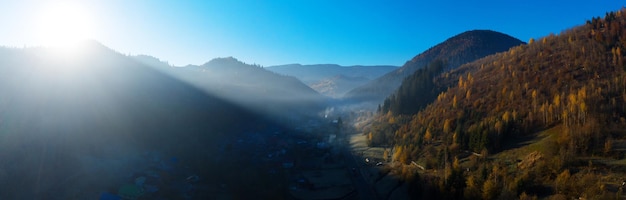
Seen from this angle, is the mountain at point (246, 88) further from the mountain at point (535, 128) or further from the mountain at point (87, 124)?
the mountain at point (535, 128)

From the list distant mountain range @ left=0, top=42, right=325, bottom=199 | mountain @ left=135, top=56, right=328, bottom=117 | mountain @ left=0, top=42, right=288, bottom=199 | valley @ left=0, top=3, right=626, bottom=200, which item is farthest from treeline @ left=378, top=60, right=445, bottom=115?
mountain @ left=0, top=42, right=288, bottom=199

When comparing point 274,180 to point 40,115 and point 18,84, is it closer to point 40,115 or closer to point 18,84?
point 40,115

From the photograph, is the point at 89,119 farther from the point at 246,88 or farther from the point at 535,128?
the point at 246,88

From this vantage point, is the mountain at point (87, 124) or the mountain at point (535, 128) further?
the mountain at point (87, 124)

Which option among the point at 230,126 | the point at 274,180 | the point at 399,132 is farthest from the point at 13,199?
the point at 399,132

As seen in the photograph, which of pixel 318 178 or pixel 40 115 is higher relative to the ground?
pixel 40 115

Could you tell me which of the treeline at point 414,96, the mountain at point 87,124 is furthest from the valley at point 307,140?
the treeline at point 414,96

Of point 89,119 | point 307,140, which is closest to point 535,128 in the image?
point 307,140

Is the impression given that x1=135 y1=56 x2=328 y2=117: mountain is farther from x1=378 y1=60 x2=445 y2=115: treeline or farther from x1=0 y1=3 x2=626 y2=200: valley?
x1=378 y1=60 x2=445 y2=115: treeline
